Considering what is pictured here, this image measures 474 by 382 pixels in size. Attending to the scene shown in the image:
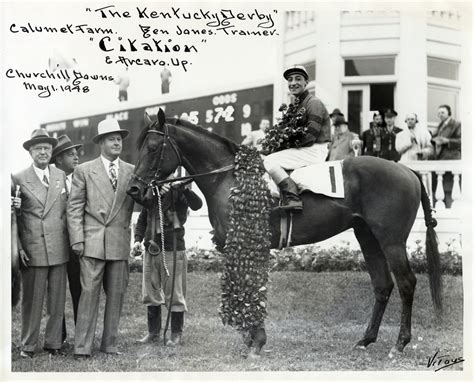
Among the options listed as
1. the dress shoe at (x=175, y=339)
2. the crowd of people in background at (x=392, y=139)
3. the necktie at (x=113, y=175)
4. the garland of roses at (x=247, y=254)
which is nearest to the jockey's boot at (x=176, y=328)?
the dress shoe at (x=175, y=339)

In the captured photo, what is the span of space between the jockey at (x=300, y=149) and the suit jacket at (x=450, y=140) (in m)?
1.74

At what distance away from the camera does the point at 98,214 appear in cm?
603

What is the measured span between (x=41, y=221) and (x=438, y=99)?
5.05m

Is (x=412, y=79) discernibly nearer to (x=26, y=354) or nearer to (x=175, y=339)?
(x=175, y=339)

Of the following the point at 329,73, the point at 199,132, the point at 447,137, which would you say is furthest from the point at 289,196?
the point at 329,73

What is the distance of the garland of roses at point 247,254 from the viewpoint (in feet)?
19.3

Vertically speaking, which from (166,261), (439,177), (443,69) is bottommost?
(166,261)

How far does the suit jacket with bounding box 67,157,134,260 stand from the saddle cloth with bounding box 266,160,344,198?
160cm

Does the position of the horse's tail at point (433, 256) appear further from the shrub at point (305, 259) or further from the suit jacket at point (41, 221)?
the suit jacket at point (41, 221)

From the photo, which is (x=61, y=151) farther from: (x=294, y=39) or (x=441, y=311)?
(x=441, y=311)
